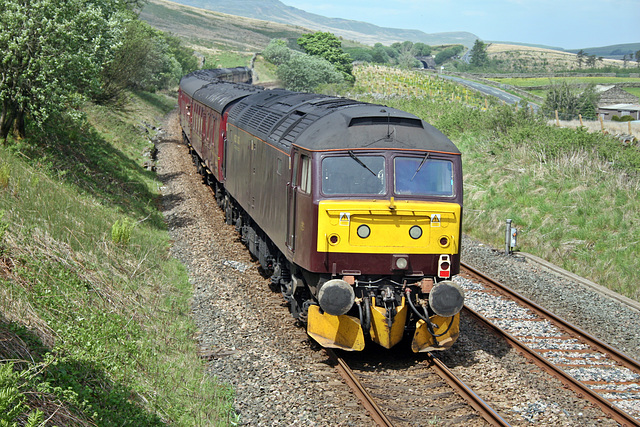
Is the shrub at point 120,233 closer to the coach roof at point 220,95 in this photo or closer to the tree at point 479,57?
the coach roof at point 220,95

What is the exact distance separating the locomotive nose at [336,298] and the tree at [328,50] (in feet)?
274

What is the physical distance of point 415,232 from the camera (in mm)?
8836

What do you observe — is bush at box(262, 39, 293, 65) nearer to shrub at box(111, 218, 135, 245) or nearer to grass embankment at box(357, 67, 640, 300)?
grass embankment at box(357, 67, 640, 300)

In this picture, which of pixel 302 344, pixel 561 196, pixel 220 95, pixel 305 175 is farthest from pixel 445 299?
pixel 220 95

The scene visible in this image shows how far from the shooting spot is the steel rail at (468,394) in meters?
7.34

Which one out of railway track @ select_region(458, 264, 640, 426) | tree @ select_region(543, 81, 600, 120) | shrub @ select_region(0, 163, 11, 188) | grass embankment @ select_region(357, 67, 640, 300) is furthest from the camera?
tree @ select_region(543, 81, 600, 120)

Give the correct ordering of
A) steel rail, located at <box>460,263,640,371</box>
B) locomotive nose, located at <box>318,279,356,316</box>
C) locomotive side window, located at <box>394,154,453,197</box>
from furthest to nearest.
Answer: steel rail, located at <box>460,263,640,371</box>
locomotive side window, located at <box>394,154,453,197</box>
locomotive nose, located at <box>318,279,356,316</box>

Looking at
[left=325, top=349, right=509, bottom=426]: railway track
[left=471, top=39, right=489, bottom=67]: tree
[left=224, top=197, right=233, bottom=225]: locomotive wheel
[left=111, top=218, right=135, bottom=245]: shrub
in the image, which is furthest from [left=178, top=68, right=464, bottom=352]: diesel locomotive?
[left=471, top=39, right=489, bottom=67]: tree

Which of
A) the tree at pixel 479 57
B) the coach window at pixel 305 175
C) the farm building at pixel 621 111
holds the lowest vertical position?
the farm building at pixel 621 111

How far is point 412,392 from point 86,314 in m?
4.74

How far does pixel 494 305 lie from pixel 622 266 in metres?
4.06

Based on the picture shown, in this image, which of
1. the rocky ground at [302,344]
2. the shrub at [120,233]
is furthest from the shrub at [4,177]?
the rocky ground at [302,344]

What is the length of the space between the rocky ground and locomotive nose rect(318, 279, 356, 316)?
0.98 meters

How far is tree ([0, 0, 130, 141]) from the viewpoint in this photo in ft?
46.8
